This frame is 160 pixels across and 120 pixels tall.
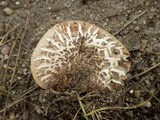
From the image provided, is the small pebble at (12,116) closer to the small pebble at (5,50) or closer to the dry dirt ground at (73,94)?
the dry dirt ground at (73,94)

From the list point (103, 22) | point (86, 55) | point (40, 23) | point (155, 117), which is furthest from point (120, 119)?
point (40, 23)

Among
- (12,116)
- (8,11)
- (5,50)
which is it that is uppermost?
(8,11)

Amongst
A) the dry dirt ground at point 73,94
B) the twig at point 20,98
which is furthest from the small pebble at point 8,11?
the twig at point 20,98

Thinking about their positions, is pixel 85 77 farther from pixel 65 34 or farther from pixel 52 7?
pixel 52 7

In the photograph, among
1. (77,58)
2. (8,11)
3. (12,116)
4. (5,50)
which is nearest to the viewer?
(77,58)

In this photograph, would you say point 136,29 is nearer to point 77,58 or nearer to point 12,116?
point 77,58

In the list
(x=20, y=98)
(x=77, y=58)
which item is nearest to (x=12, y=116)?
(x=20, y=98)

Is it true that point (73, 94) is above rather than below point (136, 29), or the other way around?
below
